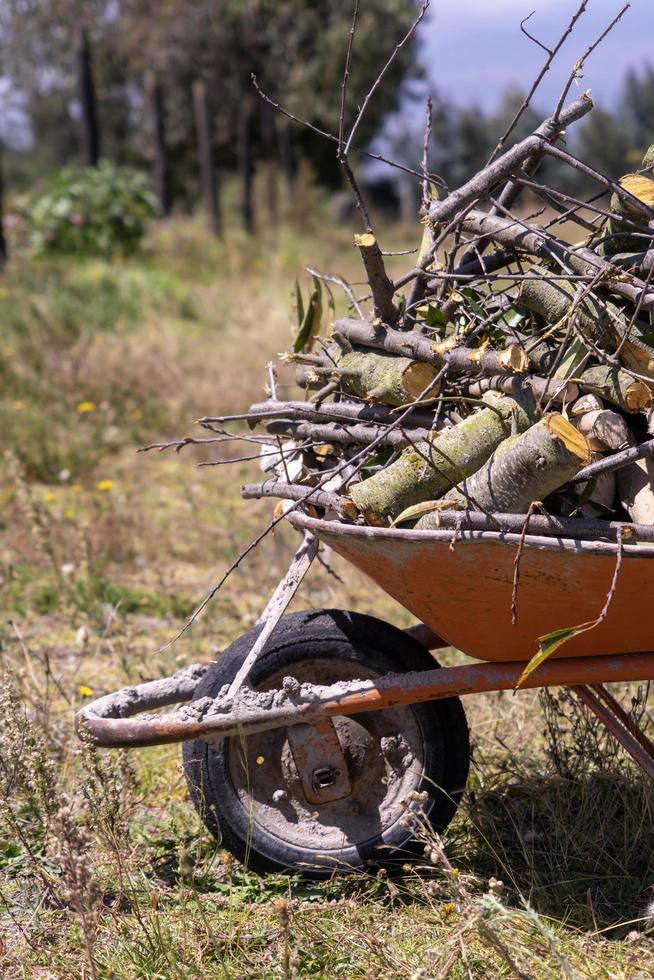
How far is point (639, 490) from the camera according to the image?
1.93 m

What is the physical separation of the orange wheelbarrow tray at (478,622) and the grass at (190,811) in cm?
30

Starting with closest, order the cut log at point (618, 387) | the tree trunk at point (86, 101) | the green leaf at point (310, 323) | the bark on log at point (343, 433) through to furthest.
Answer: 1. the cut log at point (618, 387)
2. the bark on log at point (343, 433)
3. the green leaf at point (310, 323)
4. the tree trunk at point (86, 101)

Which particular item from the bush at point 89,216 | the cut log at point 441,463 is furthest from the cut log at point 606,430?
the bush at point 89,216

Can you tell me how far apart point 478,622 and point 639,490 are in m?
0.43

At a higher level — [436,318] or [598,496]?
[436,318]

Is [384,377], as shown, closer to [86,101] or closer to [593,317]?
[593,317]

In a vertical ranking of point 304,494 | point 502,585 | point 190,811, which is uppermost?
point 304,494

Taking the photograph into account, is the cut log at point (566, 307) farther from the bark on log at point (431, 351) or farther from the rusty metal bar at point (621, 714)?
the rusty metal bar at point (621, 714)

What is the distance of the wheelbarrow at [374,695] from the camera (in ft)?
6.37

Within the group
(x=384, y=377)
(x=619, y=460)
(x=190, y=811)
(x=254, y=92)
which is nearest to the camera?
(x=619, y=460)

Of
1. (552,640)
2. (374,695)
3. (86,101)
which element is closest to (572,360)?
(552,640)

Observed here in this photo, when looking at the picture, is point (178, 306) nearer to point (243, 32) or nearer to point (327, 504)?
point (327, 504)

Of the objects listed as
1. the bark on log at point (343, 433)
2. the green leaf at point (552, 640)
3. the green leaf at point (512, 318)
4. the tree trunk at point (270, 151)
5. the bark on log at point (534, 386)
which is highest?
the tree trunk at point (270, 151)

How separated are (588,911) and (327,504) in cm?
109
